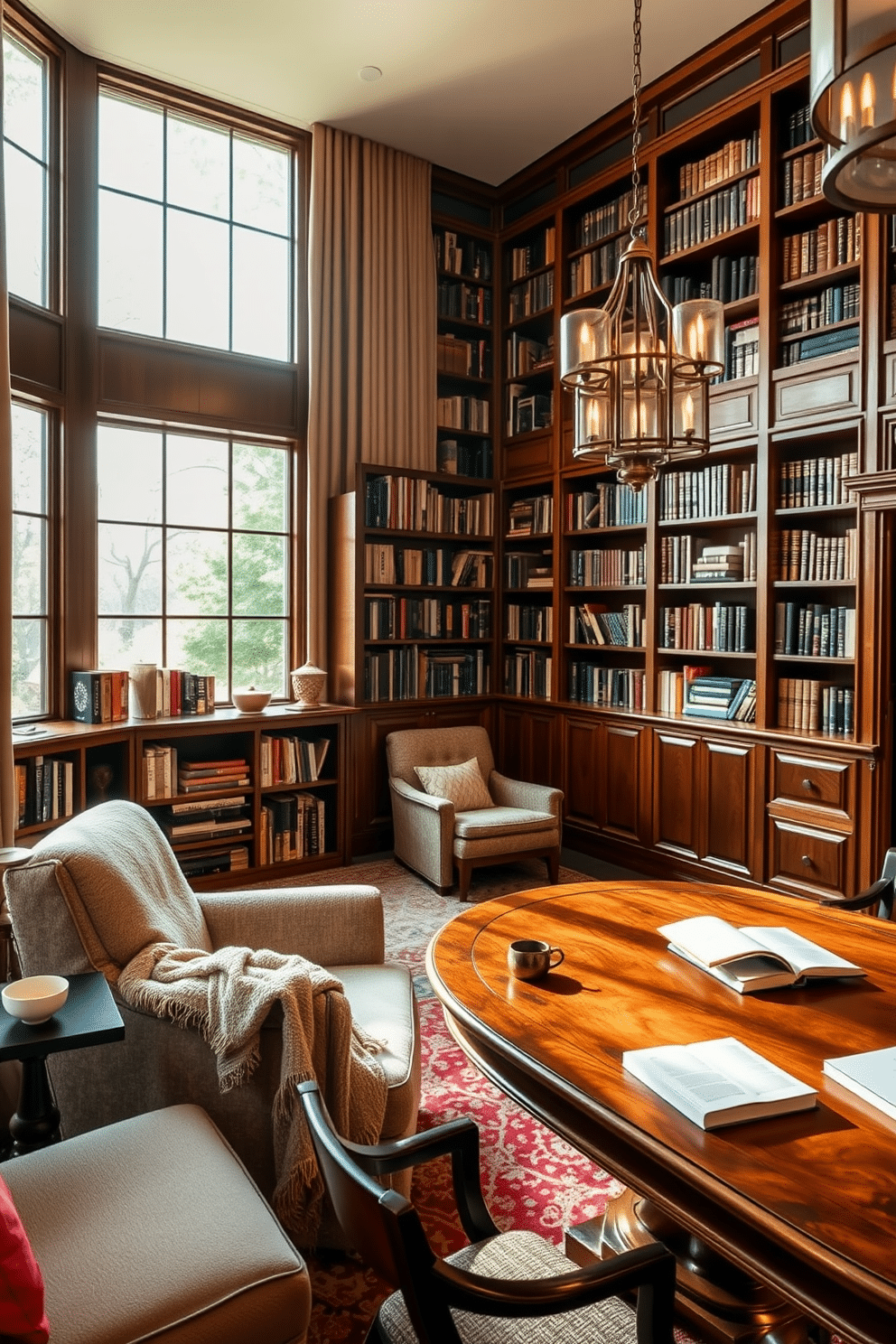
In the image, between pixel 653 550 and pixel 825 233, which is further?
pixel 653 550

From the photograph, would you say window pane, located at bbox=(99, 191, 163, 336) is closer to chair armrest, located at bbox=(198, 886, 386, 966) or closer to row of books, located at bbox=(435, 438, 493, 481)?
row of books, located at bbox=(435, 438, 493, 481)

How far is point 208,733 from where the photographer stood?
431 centimetres

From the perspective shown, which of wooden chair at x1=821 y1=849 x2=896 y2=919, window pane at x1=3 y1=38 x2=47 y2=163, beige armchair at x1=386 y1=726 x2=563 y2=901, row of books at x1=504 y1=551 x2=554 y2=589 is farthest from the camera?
row of books at x1=504 y1=551 x2=554 y2=589

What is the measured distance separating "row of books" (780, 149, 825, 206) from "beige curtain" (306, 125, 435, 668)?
2138 millimetres

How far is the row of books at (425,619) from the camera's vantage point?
495cm

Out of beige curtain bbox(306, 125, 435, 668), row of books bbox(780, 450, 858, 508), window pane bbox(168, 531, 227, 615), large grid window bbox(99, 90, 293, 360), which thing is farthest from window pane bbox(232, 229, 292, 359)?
row of books bbox(780, 450, 858, 508)

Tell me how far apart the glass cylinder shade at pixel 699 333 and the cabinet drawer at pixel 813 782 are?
6.75ft

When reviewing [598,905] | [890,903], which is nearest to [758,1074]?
[598,905]

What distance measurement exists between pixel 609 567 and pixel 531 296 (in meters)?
1.82

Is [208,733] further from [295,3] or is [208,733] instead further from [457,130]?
[457,130]

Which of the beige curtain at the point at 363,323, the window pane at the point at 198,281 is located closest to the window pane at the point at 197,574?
the beige curtain at the point at 363,323

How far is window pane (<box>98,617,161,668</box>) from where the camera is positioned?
172 inches

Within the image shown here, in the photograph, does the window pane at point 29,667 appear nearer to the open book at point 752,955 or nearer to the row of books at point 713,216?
the open book at point 752,955

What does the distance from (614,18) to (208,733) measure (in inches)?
146
